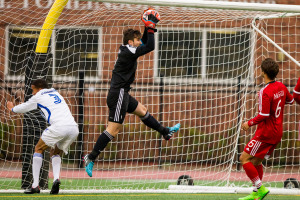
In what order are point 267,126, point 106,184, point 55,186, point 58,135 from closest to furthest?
point 267,126 < point 55,186 < point 58,135 < point 106,184

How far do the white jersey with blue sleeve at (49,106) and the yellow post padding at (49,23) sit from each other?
2.54ft

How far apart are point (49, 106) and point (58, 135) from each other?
42 centimetres

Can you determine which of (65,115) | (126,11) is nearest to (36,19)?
(126,11)

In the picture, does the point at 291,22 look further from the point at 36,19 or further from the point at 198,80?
the point at 36,19

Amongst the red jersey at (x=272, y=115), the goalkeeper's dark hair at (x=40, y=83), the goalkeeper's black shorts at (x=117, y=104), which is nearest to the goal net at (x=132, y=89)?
the goalkeeper's dark hair at (x=40, y=83)

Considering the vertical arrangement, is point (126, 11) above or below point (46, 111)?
above

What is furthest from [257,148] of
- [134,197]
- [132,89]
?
[132,89]

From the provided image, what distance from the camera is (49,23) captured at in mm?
8016

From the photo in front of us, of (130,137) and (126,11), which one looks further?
(130,137)

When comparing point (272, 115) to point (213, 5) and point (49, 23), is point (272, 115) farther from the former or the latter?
point (49, 23)

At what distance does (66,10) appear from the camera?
9.80 metres

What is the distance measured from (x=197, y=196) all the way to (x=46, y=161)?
7.87 ft

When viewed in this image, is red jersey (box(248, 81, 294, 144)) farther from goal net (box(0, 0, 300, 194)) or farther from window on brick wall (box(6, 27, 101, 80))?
window on brick wall (box(6, 27, 101, 80))

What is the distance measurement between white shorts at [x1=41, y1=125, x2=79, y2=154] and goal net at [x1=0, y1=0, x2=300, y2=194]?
79 centimetres
